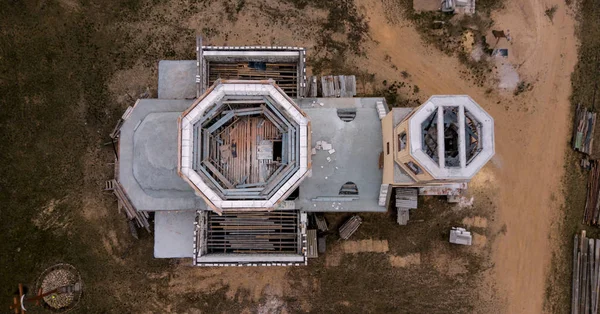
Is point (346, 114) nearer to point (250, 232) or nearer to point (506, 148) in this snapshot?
point (250, 232)

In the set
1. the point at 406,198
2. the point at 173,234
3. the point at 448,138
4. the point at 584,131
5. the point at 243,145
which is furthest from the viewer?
the point at 584,131

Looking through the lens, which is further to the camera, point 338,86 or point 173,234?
point 338,86

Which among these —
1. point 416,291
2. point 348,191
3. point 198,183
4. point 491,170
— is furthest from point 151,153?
point 491,170

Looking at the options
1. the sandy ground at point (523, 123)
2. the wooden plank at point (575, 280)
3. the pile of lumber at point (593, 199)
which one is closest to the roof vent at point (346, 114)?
the sandy ground at point (523, 123)

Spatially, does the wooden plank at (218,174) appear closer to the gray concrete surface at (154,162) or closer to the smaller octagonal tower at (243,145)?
the smaller octagonal tower at (243,145)

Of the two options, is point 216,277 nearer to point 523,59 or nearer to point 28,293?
point 28,293

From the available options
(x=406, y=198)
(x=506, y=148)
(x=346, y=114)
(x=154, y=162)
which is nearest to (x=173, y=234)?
(x=154, y=162)

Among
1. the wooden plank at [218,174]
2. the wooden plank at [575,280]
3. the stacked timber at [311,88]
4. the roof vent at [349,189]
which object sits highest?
→ the stacked timber at [311,88]
